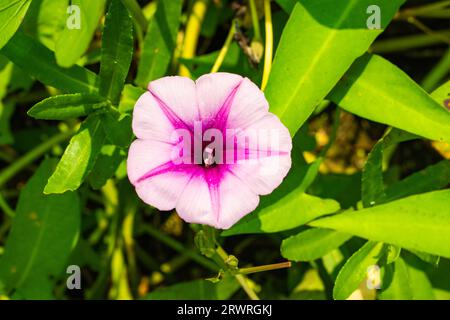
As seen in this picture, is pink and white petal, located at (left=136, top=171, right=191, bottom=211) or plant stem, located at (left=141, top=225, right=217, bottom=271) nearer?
pink and white petal, located at (left=136, top=171, right=191, bottom=211)

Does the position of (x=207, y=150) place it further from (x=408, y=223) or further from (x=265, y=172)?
(x=408, y=223)

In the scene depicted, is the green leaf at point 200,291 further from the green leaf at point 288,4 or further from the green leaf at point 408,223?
the green leaf at point 288,4

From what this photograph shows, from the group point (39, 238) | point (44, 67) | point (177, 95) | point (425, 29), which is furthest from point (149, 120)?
point (425, 29)

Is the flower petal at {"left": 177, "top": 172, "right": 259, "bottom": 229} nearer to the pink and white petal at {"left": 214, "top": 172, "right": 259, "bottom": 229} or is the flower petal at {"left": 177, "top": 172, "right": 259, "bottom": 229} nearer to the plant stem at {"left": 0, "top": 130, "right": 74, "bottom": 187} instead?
the pink and white petal at {"left": 214, "top": 172, "right": 259, "bottom": 229}

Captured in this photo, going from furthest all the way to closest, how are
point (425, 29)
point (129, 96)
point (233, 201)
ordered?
point (425, 29), point (129, 96), point (233, 201)

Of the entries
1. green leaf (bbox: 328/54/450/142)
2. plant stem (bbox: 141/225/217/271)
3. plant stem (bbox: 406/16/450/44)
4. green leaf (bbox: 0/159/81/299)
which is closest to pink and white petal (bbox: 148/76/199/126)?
green leaf (bbox: 328/54/450/142)

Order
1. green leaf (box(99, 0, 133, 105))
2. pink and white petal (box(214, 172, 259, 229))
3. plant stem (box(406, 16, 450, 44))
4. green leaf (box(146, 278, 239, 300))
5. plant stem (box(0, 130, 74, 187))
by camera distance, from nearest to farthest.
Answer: pink and white petal (box(214, 172, 259, 229)) → green leaf (box(99, 0, 133, 105)) → green leaf (box(146, 278, 239, 300)) → plant stem (box(0, 130, 74, 187)) → plant stem (box(406, 16, 450, 44))
